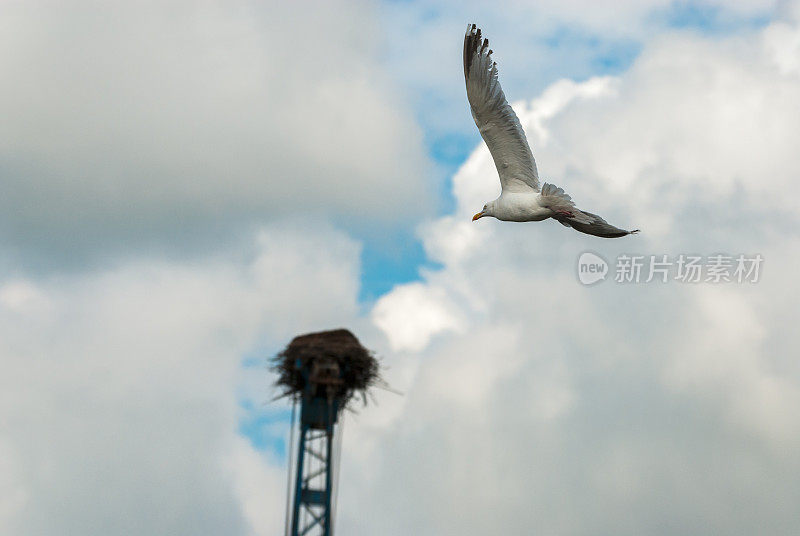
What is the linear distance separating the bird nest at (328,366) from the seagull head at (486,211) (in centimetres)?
940

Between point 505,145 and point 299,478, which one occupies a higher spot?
point 505,145

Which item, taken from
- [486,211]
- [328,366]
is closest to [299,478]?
[328,366]

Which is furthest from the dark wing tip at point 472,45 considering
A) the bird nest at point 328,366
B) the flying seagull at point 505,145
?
the bird nest at point 328,366

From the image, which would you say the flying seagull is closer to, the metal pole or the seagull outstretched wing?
the seagull outstretched wing

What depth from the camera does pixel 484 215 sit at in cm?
3462

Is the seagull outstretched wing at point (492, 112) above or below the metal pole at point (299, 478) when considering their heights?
above

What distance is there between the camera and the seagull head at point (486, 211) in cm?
3375

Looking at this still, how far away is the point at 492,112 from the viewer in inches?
1271

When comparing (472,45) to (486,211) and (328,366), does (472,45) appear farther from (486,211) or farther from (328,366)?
(328,366)

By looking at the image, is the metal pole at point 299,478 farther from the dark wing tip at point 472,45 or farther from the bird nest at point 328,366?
the dark wing tip at point 472,45

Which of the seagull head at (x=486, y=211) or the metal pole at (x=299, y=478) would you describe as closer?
the seagull head at (x=486, y=211)

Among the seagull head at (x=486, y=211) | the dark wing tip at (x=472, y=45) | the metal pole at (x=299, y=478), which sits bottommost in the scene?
the metal pole at (x=299, y=478)

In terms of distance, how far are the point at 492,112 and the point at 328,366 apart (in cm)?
1336

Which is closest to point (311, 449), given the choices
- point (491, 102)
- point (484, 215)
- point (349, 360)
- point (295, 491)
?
point (295, 491)
